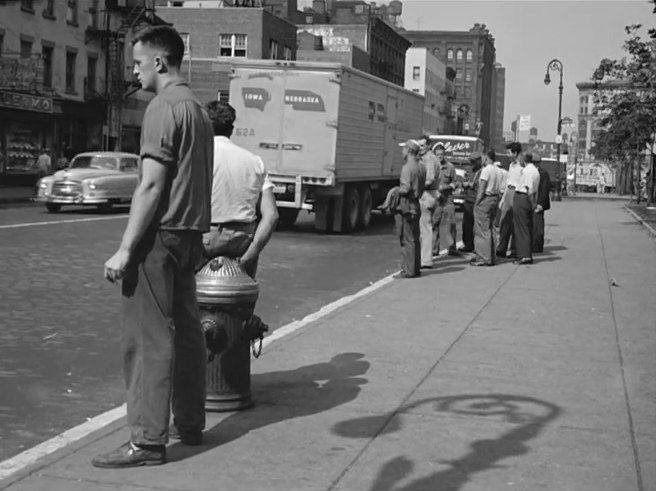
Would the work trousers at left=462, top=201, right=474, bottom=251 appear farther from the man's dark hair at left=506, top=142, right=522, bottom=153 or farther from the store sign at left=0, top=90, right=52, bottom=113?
the store sign at left=0, top=90, right=52, bottom=113

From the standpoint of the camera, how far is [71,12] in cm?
4491

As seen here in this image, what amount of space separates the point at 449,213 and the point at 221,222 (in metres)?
11.5

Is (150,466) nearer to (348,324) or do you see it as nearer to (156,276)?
(156,276)

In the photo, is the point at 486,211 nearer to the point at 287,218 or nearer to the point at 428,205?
the point at 428,205

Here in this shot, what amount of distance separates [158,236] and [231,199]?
4.19 ft

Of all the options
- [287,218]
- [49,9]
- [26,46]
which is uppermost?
[49,9]

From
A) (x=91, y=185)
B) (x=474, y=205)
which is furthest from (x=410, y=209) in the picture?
(x=91, y=185)

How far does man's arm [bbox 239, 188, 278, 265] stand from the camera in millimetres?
6141

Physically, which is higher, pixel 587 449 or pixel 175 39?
pixel 175 39

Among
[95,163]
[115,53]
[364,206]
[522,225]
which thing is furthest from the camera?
[115,53]

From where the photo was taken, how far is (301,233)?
72.3 ft

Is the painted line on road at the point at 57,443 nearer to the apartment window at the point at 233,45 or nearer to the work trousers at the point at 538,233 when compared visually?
the work trousers at the point at 538,233

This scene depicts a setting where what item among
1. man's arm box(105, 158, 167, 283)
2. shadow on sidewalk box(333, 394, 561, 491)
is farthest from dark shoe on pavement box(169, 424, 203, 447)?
man's arm box(105, 158, 167, 283)

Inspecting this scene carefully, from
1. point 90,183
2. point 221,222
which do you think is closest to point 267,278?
point 221,222
